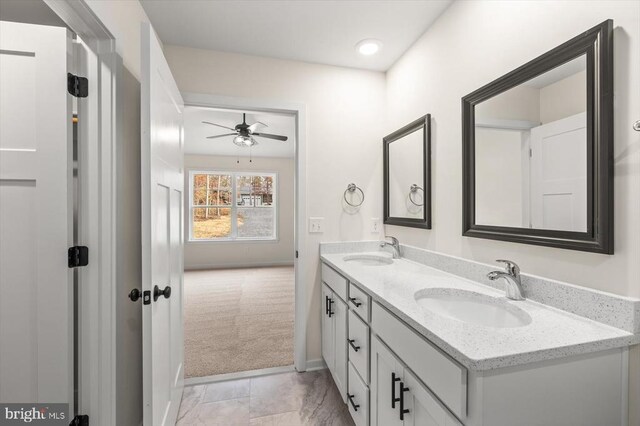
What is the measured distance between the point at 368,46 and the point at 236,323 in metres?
2.90

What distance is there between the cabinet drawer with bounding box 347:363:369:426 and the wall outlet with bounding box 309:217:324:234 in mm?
985

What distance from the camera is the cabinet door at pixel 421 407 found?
0.81m

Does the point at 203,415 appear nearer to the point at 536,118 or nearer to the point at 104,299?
the point at 104,299

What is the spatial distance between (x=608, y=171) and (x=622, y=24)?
463 millimetres

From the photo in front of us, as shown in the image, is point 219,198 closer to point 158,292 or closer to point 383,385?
point 158,292

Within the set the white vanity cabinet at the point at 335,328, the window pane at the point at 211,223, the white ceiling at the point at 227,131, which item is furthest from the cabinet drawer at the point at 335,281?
the window pane at the point at 211,223

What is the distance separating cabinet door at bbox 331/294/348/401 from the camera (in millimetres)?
1656

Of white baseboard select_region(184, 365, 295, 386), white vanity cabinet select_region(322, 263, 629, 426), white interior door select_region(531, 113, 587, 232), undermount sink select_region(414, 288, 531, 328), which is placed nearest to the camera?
white vanity cabinet select_region(322, 263, 629, 426)

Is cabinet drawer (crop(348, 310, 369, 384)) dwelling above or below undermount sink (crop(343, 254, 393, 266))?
below

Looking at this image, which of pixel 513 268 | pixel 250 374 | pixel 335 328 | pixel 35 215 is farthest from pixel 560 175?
pixel 250 374

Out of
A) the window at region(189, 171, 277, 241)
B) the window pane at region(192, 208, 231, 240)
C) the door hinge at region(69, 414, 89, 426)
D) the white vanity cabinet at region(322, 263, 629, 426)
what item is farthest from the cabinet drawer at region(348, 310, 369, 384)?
the window pane at region(192, 208, 231, 240)

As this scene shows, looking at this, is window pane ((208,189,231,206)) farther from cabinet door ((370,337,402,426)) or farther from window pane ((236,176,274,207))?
cabinet door ((370,337,402,426))

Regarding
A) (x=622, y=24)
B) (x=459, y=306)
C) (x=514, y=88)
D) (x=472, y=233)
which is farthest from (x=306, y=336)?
(x=622, y=24)

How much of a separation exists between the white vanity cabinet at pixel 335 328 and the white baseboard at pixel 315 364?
0.07 metres
